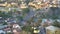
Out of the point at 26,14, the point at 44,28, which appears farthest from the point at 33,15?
the point at 44,28

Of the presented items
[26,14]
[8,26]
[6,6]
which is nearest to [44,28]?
[26,14]

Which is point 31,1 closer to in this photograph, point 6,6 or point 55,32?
point 6,6

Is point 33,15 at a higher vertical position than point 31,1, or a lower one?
lower

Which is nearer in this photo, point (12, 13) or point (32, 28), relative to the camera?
point (32, 28)

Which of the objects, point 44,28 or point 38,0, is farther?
point 38,0

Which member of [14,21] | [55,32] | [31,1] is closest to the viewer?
[55,32]

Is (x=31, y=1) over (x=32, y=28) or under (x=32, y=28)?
over

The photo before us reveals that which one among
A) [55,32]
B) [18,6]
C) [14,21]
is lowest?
[55,32]

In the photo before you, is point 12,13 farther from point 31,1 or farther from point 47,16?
point 47,16

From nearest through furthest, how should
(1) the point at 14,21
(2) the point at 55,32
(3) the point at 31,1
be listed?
(2) the point at 55,32
(1) the point at 14,21
(3) the point at 31,1
